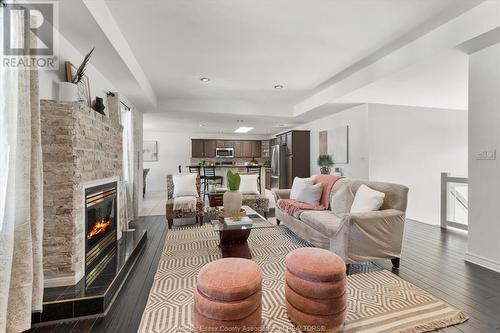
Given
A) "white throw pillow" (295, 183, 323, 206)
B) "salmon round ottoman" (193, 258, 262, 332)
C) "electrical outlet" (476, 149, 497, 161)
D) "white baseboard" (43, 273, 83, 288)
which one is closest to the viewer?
"salmon round ottoman" (193, 258, 262, 332)

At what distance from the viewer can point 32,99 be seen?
157cm

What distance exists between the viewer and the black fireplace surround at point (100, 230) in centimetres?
225

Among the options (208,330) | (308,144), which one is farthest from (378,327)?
(308,144)

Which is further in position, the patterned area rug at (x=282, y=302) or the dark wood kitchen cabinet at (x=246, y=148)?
the dark wood kitchen cabinet at (x=246, y=148)

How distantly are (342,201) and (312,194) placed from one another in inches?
23.5

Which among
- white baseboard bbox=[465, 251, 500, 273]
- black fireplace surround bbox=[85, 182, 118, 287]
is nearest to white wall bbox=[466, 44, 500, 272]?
white baseboard bbox=[465, 251, 500, 273]

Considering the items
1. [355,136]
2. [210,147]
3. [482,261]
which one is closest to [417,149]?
[355,136]

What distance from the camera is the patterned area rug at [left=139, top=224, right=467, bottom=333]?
5.36 ft

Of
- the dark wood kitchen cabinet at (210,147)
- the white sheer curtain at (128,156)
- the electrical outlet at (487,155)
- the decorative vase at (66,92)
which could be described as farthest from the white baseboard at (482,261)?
the dark wood kitchen cabinet at (210,147)

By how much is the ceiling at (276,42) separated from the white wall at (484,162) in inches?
17.2

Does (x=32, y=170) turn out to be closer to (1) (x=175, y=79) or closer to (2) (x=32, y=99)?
(2) (x=32, y=99)

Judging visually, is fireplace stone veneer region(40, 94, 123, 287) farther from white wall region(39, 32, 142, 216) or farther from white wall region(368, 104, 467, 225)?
white wall region(368, 104, 467, 225)

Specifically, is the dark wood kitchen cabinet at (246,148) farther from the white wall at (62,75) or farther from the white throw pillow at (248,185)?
the white wall at (62,75)

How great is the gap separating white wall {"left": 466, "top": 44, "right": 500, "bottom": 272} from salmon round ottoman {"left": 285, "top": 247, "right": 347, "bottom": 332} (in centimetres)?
213
